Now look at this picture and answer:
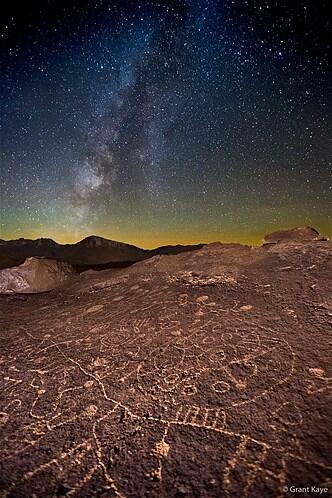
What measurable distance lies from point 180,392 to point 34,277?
6964 millimetres

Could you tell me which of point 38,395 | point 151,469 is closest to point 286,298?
point 151,469

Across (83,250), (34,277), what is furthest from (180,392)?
(83,250)

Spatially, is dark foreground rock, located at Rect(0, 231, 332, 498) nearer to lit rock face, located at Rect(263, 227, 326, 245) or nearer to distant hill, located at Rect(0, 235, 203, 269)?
lit rock face, located at Rect(263, 227, 326, 245)

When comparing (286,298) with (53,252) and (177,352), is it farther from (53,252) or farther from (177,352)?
(53,252)

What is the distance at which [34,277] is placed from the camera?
8.31 meters

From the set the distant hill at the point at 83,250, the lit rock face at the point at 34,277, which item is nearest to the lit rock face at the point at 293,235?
the lit rock face at the point at 34,277

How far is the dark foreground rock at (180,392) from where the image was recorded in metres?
1.83

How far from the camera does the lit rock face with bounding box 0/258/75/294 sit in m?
8.12

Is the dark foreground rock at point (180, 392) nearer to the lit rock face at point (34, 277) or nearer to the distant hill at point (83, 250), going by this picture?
the lit rock face at point (34, 277)

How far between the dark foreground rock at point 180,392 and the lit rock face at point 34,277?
3328 mm

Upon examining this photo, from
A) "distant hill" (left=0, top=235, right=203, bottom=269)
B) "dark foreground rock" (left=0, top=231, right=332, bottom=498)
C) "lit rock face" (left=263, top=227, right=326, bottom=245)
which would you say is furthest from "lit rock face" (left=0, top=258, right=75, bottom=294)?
"distant hill" (left=0, top=235, right=203, bottom=269)

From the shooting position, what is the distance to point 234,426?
2.12 meters

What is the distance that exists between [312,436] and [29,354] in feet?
10.5

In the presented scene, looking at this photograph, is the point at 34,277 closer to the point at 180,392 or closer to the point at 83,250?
the point at 180,392
